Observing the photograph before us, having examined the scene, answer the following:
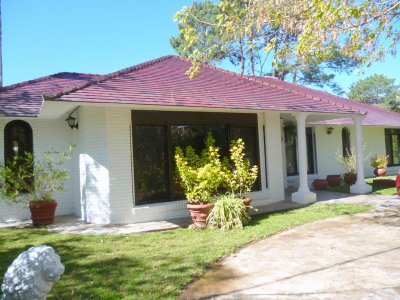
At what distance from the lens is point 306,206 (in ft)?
33.5

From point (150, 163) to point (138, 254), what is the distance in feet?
11.7

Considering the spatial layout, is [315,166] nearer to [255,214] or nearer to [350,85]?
[255,214]

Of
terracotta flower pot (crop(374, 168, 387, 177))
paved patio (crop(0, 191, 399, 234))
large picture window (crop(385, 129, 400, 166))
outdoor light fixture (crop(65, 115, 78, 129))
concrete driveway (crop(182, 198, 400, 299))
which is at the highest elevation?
outdoor light fixture (crop(65, 115, 78, 129))

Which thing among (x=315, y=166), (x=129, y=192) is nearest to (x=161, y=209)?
(x=129, y=192)

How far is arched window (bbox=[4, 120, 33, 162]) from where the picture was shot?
33.7 ft

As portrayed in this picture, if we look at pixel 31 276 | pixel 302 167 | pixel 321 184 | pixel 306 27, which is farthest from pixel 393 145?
pixel 31 276

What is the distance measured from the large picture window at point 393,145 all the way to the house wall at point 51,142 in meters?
17.4

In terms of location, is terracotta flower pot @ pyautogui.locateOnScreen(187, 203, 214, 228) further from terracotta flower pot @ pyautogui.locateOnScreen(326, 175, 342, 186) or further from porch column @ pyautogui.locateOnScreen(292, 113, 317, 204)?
terracotta flower pot @ pyautogui.locateOnScreen(326, 175, 342, 186)

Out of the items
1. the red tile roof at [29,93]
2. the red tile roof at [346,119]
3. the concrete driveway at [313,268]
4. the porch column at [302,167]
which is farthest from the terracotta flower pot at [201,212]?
the red tile roof at [346,119]

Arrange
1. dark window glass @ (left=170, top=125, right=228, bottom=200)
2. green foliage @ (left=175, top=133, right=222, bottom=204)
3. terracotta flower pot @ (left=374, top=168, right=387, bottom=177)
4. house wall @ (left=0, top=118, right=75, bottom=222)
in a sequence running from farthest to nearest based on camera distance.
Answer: terracotta flower pot @ (left=374, top=168, right=387, bottom=177) → house wall @ (left=0, top=118, right=75, bottom=222) → dark window glass @ (left=170, top=125, right=228, bottom=200) → green foliage @ (left=175, top=133, right=222, bottom=204)

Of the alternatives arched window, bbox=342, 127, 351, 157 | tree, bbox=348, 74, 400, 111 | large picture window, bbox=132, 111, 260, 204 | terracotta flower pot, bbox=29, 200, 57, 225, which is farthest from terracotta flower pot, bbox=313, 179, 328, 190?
tree, bbox=348, 74, 400, 111

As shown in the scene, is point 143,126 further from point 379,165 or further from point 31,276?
point 379,165

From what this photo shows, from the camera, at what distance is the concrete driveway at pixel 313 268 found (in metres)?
4.18

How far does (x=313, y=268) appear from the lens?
4973 millimetres
